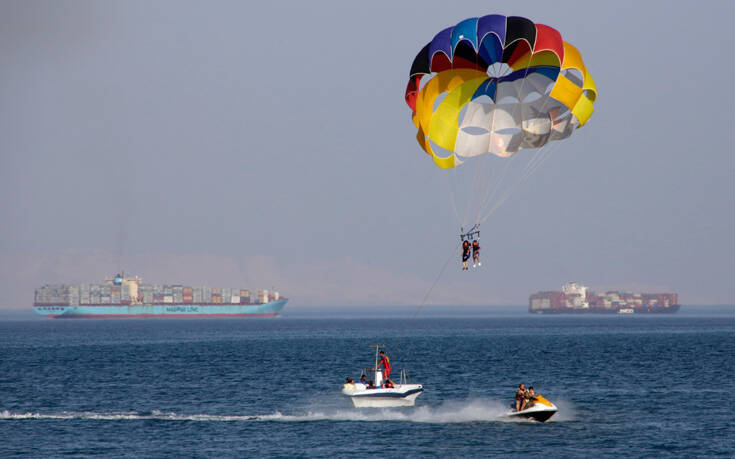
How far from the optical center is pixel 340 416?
48594 millimetres

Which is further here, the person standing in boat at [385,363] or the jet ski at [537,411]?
the person standing in boat at [385,363]

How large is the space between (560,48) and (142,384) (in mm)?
45147

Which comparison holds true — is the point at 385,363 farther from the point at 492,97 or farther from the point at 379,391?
the point at 492,97

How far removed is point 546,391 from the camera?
61.0 m

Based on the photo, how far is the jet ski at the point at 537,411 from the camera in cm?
4300

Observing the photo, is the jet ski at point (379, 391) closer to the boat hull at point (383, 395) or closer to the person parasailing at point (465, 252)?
the boat hull at point (383, 395)

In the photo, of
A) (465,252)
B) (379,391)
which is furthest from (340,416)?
(465,252)

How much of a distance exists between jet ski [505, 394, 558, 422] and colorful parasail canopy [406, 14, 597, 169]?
12.3 m

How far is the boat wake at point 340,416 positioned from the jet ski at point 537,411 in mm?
1943

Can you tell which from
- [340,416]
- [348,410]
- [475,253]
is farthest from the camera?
[348,410]

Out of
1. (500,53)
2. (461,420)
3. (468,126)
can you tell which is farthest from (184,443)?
(500,53)

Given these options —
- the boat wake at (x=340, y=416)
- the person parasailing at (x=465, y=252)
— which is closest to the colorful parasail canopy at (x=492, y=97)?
the person parasailing at (x=465, y=252)

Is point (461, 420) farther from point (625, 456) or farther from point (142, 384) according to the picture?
point (142, 384)

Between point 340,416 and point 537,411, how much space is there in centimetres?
1136
